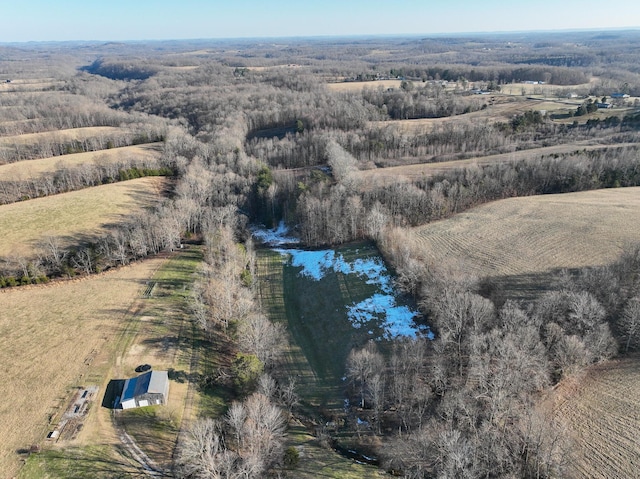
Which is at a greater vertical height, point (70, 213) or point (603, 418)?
point (70, 213)

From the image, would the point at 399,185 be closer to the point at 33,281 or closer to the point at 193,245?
the point at 193,245

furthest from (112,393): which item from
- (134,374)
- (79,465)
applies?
(79,465)

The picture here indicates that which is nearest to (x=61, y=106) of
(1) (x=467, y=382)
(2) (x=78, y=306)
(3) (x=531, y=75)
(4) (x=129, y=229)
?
(4) (x=129, y=229)

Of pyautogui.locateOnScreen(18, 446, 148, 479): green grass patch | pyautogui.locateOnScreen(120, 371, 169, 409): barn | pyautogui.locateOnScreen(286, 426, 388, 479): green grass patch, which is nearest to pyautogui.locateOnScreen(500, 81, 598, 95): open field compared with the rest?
pyautogui.locateOnScreen(286, 426, 388, 479): green grass patch

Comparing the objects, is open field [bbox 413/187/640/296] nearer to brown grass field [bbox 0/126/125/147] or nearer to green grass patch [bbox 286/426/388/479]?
green grass patch [bbox 286/426/388/479]

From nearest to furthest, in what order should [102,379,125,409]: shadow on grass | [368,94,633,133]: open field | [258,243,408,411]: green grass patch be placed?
[102,379,125,409]: shadow on grass < [258,243,408,411]: green grass patch < [368,94,633,133]: open field

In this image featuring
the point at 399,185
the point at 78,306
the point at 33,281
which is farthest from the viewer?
the point at 399,185

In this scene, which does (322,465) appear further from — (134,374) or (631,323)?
(631,323)
